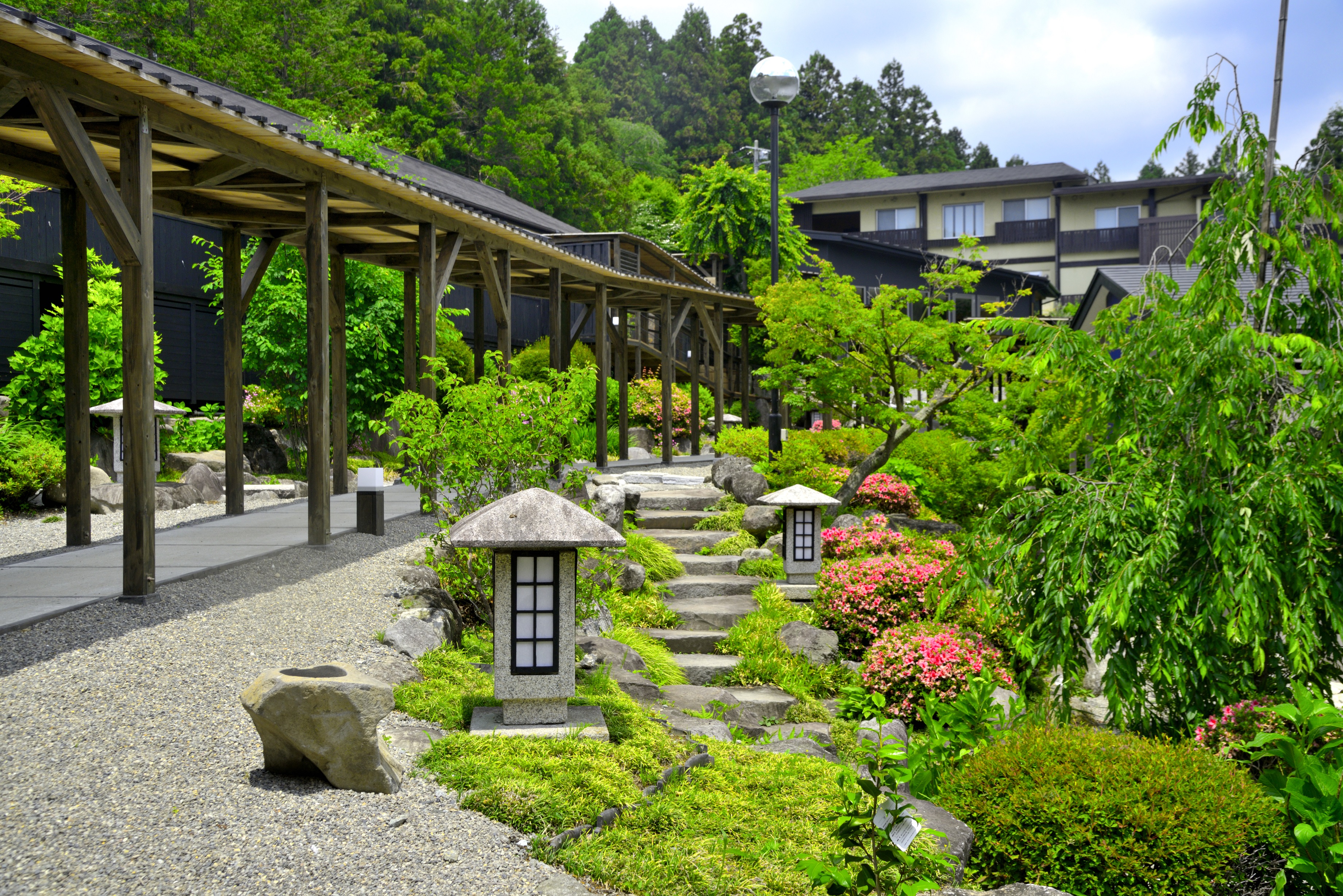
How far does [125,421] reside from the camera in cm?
662

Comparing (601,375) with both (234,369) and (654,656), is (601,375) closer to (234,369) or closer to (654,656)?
(234,369)

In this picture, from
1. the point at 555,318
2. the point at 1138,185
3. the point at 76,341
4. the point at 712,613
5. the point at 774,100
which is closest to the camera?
the point at 76,341

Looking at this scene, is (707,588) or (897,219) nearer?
(707,588)

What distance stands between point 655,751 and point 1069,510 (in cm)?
276

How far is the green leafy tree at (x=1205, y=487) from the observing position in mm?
4992

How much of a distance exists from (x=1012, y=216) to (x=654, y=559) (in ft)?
103

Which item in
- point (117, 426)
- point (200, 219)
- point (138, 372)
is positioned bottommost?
point (117, 426)

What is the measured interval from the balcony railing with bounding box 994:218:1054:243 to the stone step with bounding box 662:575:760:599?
3016 cm

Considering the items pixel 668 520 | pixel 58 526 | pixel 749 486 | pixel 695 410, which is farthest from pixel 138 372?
pixel 695 410

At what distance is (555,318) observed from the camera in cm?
1455

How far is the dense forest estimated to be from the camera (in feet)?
90.3

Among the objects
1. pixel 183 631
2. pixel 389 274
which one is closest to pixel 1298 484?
pixel 183 631

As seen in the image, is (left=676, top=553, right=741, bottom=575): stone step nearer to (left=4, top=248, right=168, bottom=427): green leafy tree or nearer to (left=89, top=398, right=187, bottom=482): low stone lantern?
(left=89, top=398, right=187, bottom=482): low stone lantern

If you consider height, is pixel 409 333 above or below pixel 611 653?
above
